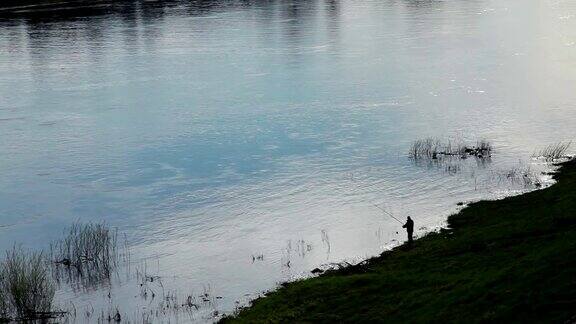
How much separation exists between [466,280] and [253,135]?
26345mm

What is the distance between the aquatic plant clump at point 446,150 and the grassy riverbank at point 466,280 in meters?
10.4

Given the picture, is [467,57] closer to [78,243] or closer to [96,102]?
[96,102]

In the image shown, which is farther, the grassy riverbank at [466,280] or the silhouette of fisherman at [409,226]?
the silhouette of fisherman at [409,226]

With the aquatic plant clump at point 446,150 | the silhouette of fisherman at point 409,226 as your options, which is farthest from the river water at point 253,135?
the silhouette of fisherman at point 409,226

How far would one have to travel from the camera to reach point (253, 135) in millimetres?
44875

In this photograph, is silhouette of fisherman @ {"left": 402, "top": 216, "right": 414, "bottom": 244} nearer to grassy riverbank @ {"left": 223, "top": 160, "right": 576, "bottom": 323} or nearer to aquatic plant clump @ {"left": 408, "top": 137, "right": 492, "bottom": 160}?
grassy riverbank @ {"left": 223, "top": 160, "right": 576, "bottom": 323}

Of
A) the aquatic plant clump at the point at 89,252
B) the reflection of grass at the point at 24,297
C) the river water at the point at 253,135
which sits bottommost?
the river water at the point at 253,135

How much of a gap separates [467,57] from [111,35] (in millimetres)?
36837

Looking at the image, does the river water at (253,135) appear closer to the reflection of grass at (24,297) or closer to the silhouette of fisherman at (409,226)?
the reflection of grass at (24,297)

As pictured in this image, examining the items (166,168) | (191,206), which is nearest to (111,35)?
→ (166,168)

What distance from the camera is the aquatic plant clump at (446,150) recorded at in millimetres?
39094

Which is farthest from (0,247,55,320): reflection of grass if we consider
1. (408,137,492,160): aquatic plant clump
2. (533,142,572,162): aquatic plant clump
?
(533,142,572,162): aquatic plant clump

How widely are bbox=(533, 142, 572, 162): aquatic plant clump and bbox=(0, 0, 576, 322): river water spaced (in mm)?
810

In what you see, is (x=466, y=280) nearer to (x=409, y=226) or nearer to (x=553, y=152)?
(x=409, y=226)
